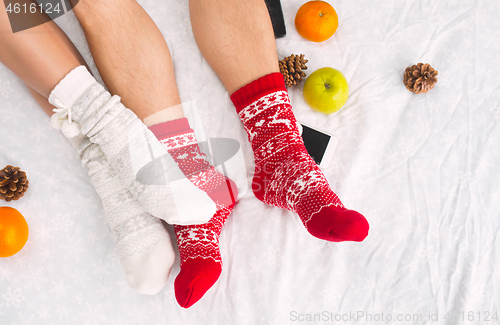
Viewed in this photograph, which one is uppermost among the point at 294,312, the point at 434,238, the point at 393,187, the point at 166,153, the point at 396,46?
the point at 396,46

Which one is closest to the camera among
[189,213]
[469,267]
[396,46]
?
[189,213]

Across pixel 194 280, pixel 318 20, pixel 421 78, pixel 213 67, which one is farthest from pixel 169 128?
pixel 421 78

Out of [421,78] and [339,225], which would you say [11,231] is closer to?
[339,225]

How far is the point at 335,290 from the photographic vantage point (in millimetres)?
687

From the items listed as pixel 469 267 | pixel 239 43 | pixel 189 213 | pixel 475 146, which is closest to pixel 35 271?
pixel 189 213

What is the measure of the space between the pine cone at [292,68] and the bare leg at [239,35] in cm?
4

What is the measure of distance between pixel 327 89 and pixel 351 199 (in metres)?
0.27

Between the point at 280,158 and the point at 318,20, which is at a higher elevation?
the point at 318,20

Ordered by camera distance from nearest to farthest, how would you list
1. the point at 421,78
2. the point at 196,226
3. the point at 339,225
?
the point at 339,225
the point at 196,226
the point at 421,78

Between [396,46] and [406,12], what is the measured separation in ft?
0.34

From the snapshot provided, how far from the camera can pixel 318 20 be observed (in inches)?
29.8

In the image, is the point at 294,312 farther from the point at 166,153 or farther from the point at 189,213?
the point at 166,153

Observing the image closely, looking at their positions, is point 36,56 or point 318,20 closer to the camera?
point 36,56

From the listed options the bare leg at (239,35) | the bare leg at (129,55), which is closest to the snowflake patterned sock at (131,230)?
the bare leg at (129,55)
